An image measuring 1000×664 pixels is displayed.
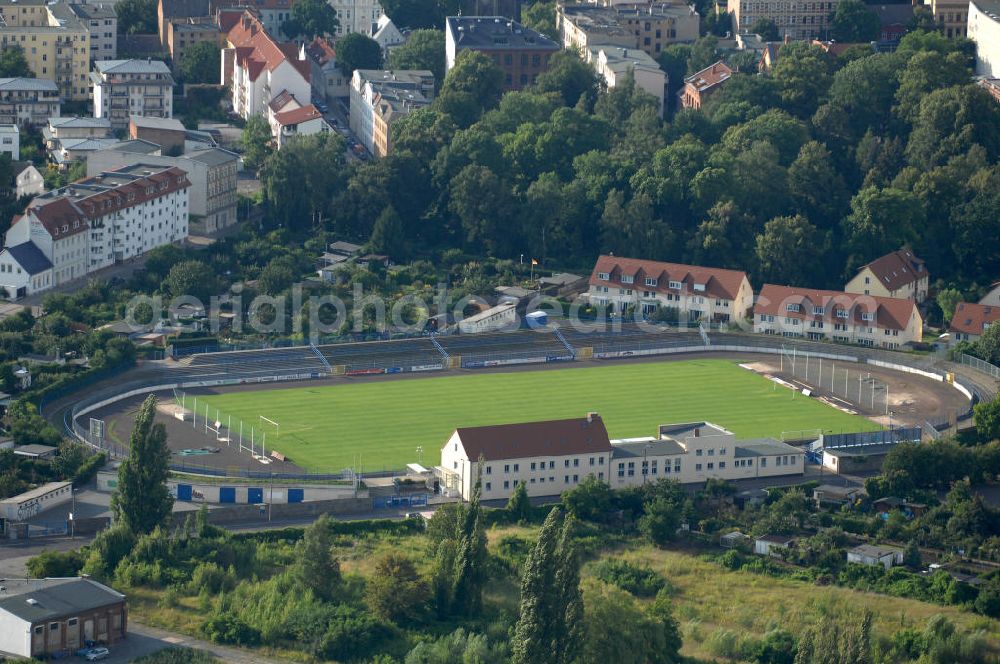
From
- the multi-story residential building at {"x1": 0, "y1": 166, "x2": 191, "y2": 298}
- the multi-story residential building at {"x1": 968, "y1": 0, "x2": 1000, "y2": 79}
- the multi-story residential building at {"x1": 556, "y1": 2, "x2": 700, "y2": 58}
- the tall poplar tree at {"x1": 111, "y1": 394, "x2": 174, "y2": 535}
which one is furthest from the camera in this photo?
the multi-story residential building at {"x1": 556, "y1": 2, "x2": 700, "y2": 58}

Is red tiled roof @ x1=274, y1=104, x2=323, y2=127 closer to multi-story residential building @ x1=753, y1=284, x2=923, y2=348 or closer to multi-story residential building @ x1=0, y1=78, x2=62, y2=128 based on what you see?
multi-story residential building @ x1=0, y1=78, x2=62, y2=128

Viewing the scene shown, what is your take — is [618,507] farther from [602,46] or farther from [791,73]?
[602,46]

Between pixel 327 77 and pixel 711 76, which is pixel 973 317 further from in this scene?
pixel 327 77

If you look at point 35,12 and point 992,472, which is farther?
point 35,12

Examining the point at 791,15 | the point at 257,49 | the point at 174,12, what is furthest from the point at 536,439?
the point at 174,12

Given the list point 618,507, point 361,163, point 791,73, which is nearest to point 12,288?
point 361,163

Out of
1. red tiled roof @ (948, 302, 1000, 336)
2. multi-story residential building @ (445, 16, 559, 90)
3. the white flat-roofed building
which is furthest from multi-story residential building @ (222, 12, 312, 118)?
the white flat-roofed building

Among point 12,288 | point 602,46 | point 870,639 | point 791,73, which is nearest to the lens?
point 870,639
